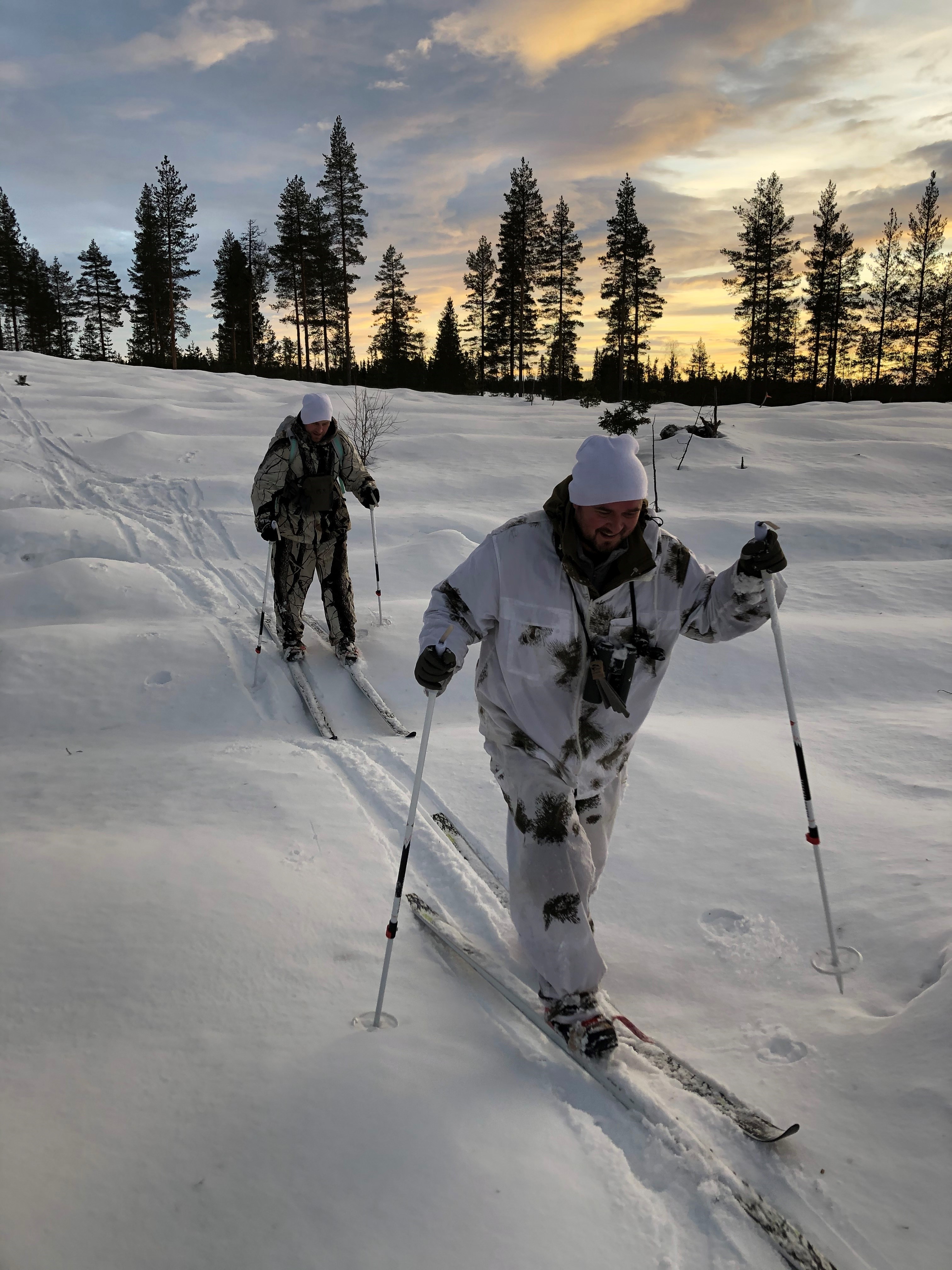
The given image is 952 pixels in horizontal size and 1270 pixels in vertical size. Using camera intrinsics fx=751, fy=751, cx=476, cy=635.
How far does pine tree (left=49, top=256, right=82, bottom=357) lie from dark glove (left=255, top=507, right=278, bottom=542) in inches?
2096

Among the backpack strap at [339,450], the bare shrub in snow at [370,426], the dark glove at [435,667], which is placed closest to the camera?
the dark glove at [435,667]

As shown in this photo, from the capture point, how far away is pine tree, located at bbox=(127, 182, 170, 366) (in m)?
37.2

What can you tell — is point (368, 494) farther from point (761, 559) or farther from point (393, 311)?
point (393, 311)

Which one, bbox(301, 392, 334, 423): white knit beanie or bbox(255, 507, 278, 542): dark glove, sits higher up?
bbox(301, 392, 334, 423): white knit beanie

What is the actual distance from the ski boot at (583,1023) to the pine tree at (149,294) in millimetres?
40072

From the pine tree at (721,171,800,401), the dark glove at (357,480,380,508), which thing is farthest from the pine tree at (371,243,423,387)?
the dark glove at (357,480,380,508)

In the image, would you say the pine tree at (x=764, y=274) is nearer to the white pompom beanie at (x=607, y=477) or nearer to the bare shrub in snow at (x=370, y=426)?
the bare shrub in snow at (x=370, y=426)

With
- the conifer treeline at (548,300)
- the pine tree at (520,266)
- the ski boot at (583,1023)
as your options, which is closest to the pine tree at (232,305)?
the conifer treeline at (548,300)

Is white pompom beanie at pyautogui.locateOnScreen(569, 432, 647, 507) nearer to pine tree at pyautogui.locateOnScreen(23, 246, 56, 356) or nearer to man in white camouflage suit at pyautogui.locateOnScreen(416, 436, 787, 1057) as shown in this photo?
man in white camouflage suit at pyautogui.locateOnScreen(416, 436, 787, 1057)

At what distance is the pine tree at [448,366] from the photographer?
33625mm

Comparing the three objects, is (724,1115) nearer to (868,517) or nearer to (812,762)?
(812,762)

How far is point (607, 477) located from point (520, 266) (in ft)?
125

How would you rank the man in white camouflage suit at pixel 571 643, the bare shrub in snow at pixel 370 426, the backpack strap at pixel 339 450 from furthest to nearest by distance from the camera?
the bare shrub in snow at pixel 370 426, the backpack strap at pixel 339 450, the man in white camouflage suit at pixel 571 643

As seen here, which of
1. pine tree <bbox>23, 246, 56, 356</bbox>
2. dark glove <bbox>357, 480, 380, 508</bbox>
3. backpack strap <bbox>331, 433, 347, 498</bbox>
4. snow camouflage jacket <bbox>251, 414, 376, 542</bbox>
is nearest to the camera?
snow camouflage jacket <bbox>251, 414, 376, 542</bbox>
